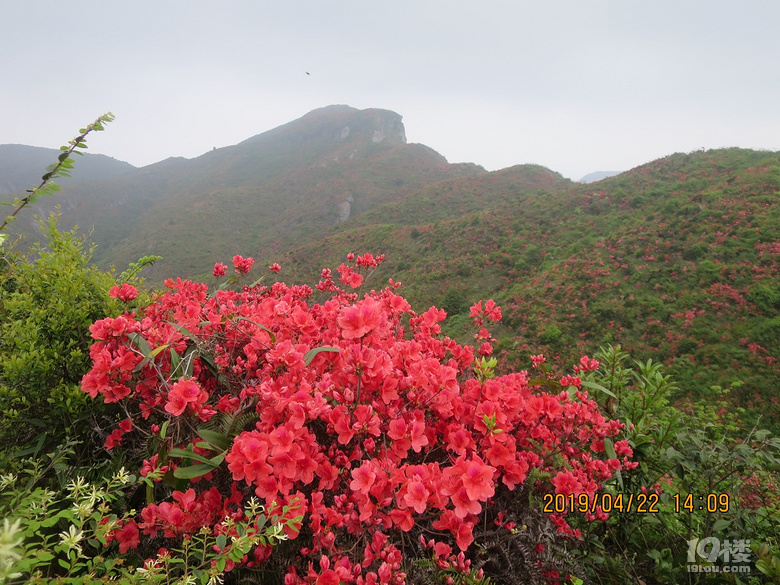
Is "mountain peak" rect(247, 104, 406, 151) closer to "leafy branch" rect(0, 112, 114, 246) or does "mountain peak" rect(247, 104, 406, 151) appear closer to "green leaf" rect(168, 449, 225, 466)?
"leafy branch" rect(0, 112, 114, 246)

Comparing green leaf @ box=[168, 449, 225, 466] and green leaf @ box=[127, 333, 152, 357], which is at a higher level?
green leaf @ box=[127, 333, 152, 357]

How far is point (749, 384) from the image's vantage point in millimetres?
6828

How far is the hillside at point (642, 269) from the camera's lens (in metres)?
8.12

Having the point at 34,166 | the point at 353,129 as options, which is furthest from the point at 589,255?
the point at 34,166

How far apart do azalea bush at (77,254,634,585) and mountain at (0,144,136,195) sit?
8877 cm

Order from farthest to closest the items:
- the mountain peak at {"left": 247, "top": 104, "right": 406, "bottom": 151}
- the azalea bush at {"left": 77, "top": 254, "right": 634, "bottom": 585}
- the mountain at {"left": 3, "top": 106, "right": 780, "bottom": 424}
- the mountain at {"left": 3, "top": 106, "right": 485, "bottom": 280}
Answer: the mountain peak at {"left": 247, "top": 104, "right": 406, "bottom": 151} < the mountain at {"left": 3, "top": 106, "right": 485, "bottom": 280} < the mountain at {"left": 3, "top": 106, "right": 780, "bottom": 424} < the azalea bush at {"left": 77, "top": 254, "right": 634, "bottom": 585}

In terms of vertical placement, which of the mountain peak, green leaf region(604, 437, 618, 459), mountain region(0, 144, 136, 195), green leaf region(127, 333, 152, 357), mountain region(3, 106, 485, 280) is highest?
the mountain peak

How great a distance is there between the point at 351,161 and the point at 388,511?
6175cm

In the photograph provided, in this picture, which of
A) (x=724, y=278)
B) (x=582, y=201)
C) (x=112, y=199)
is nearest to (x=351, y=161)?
(x=112, y=199)

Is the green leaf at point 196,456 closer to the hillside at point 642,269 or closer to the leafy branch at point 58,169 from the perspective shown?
the leafy branch at point 58,169

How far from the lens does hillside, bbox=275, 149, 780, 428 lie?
8.12m

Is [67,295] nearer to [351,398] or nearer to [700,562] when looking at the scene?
[351,398]
